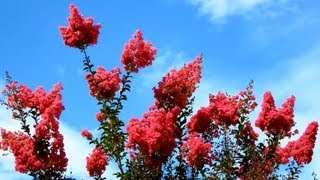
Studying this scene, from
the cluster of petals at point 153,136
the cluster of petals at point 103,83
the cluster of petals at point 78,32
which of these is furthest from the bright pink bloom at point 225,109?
the cluster of petals at point 78,32

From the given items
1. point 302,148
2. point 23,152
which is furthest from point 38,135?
point 302,148

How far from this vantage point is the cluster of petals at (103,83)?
18438 mm

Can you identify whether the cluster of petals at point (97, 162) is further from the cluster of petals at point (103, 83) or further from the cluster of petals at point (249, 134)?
the cluster of petals at point (249, 134)

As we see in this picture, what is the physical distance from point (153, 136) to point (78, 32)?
318 cm

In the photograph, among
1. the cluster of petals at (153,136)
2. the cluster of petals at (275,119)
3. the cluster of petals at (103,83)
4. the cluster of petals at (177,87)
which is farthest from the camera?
the cluster of petals at (275,119)

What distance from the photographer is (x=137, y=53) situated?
19078 millimetres

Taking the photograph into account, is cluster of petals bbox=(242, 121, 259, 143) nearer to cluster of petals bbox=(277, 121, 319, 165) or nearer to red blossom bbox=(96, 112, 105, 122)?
cluster of petals bbox=(277, 121, 319, 165)

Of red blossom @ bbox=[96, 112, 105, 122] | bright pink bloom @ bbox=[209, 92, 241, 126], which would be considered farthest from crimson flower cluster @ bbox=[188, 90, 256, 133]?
red blossom @ bbox=[96, 112, 105, 122]

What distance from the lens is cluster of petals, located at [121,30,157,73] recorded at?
19000 mm

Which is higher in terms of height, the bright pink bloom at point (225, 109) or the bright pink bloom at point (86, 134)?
the bright pink bloom at point (225, 109)

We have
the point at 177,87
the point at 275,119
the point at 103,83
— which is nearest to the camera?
the point at 103,83

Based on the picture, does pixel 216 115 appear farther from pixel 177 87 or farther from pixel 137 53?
pixel 137 53

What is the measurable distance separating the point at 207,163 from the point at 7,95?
16.9 ft

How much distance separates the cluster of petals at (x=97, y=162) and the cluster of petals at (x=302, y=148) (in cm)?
454
